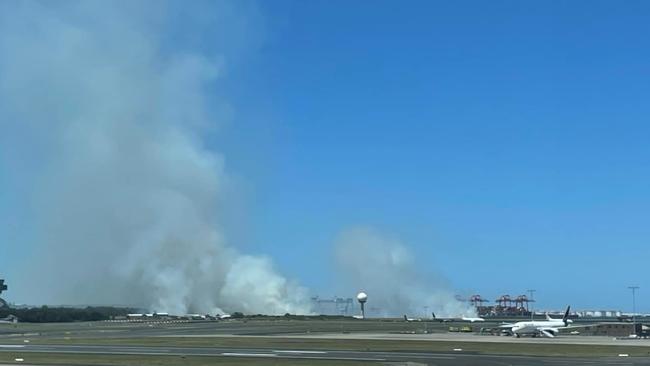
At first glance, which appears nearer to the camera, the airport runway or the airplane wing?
the airport runway

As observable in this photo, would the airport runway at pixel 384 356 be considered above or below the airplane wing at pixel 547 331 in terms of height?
below

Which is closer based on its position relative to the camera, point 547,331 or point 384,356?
point 384,356

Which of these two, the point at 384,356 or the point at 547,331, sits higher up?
the point at 547,331

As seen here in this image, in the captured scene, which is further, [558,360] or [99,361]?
[558,360]

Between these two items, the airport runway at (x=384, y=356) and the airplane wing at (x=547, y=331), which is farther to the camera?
the airplane wing at (x=547, y=331)

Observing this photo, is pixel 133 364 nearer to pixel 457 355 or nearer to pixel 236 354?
pixel 236 354

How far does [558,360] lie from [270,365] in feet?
80.8

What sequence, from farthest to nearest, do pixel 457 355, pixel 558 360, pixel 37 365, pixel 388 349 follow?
pixel 388 349, pixel 457 355, pixel 558 360, pixel 37 365

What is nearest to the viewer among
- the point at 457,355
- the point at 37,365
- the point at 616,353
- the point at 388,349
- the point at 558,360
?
the point at 37,365

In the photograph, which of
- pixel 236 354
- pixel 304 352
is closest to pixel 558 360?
pixel 304 352

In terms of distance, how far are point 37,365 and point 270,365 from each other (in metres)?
16.8

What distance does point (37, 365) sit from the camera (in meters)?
52.8

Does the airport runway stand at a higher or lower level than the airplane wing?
lower

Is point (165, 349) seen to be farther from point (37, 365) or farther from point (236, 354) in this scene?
point (37, 365)
